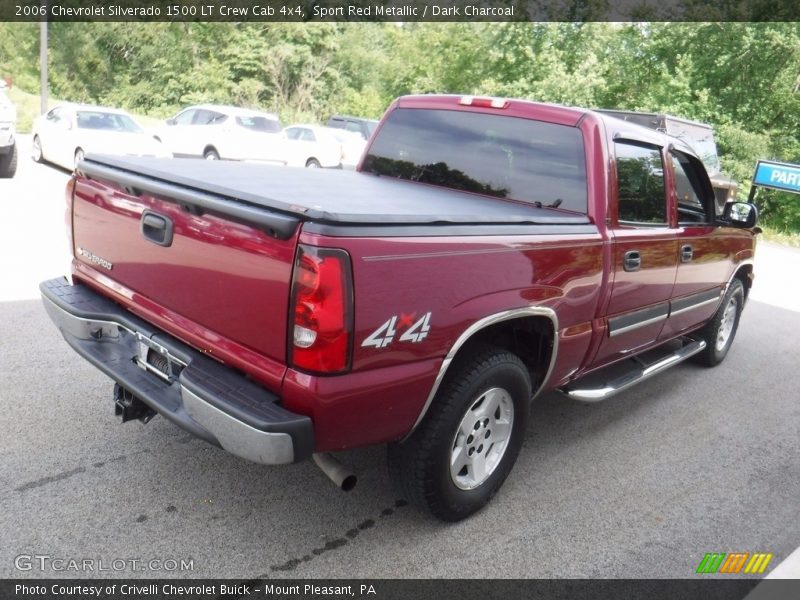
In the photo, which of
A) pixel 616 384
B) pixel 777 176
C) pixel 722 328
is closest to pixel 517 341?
pixel 616 384

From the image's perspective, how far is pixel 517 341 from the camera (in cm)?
363

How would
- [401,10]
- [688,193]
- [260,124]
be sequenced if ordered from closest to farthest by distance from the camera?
[688,193] < [260,124] < [401,10]

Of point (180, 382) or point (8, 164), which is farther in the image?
point (8, 164)

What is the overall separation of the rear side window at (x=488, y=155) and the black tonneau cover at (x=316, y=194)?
0.11 m

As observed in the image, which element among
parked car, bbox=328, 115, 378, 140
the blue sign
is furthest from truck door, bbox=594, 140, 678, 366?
parked car, bbox=328, 115, 378, 140

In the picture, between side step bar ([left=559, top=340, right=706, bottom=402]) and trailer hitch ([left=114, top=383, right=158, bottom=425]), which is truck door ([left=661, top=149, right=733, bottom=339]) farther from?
trailer hitch ([left=114, top=383, right=158, bottom=425])

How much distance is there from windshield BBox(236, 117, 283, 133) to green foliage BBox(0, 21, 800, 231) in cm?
1305

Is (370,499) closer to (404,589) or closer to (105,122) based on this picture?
(404,589)

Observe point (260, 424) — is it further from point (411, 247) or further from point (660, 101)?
point (660, 101)

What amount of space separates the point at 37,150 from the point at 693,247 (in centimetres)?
1516

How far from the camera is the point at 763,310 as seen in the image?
9.14m

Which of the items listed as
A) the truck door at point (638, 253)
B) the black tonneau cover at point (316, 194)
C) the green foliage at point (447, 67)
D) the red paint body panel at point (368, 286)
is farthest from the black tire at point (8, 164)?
the green foliage at point (447, 67)

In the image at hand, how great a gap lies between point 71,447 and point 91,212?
126 centimetres

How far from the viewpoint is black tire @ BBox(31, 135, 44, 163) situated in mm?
15272
